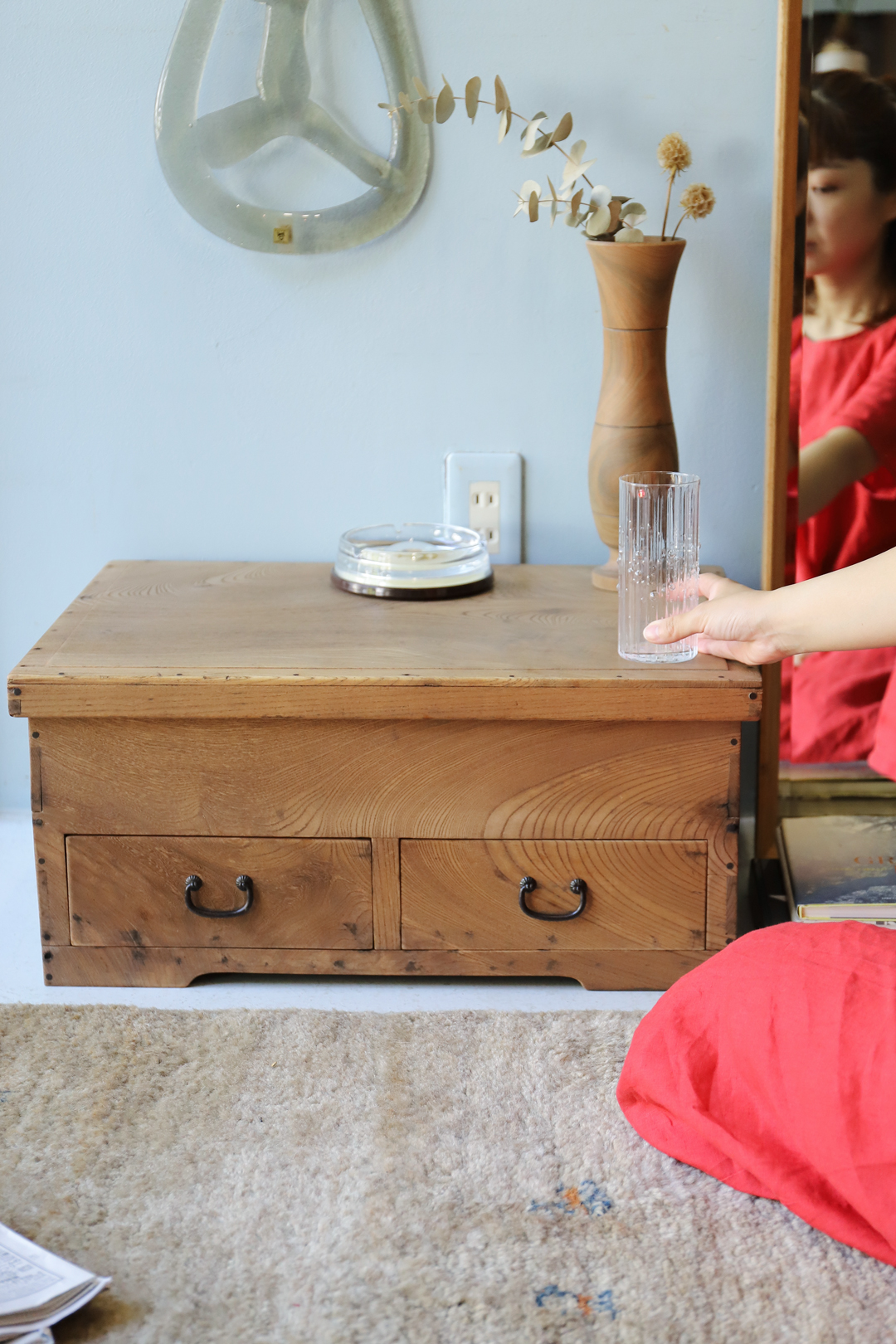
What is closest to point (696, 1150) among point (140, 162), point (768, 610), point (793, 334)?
point (768, 610)

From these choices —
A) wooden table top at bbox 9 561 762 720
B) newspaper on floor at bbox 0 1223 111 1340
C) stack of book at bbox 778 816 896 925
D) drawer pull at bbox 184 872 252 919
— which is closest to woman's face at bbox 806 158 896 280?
wooden table top at bbox 9 561 762 720

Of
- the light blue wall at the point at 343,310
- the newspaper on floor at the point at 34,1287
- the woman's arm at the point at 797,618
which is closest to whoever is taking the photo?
the newspaper on floor at the point at 34,1287

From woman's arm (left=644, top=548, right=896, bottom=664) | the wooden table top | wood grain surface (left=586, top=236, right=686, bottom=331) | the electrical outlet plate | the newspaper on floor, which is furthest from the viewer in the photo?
the electrical outlet plate

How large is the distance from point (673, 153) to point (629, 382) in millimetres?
225

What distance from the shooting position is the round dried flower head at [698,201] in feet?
4.19

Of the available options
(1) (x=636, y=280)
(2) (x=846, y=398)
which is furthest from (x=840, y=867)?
(1) (x=636, y=280)

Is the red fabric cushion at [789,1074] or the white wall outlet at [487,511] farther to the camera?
the white wall outlet at [487,511]

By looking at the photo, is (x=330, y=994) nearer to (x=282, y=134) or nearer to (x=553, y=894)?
(x=553, y=894)

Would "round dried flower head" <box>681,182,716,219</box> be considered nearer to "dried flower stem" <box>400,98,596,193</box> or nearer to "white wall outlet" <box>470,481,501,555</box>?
"dried flower stem" <box>400,98,596,193</box>

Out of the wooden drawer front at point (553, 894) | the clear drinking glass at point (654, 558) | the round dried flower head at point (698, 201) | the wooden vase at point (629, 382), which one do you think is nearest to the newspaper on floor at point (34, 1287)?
the wooden drawer front at point (553, 894)

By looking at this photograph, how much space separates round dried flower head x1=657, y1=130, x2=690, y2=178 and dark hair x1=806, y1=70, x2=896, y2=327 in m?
0.13

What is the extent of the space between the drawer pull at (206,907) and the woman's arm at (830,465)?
27.3 inches

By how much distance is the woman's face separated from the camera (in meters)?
1.29

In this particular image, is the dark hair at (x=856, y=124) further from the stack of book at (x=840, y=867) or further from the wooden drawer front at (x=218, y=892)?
the wooden drawer front at (x=218, y=892)
